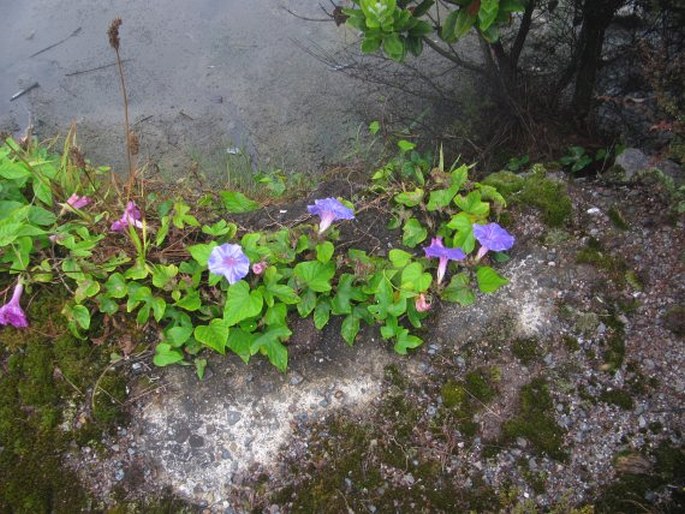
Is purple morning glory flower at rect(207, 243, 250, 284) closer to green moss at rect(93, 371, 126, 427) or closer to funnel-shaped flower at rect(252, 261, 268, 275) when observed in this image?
funnel-shaped flower at rect(252, 261, 268, 275)

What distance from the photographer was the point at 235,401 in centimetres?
164

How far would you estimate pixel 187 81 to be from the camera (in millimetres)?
3264

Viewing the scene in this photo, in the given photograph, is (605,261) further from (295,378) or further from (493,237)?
(295,378)

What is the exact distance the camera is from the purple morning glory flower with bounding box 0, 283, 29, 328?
168 centimetres

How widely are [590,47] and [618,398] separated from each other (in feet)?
5.29

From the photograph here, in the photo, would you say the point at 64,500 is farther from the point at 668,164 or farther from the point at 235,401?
the point at 668,164

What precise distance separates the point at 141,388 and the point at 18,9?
299 cm

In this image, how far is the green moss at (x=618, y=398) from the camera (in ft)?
5.12

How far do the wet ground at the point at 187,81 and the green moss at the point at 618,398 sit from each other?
186 centimetres

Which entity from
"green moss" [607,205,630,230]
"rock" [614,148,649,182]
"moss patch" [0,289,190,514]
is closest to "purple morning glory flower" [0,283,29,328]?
"moss patch" [0,289,190,514]

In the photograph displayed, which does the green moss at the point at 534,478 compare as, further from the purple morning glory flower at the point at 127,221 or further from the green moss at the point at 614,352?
the purple morning glory flower at the point at 127,221

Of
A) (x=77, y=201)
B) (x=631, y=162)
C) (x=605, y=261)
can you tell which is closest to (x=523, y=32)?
(x=631, y=162)

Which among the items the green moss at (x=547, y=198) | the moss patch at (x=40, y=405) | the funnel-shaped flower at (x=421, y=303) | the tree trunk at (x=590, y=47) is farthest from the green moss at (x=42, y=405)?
the tree trunk at (x=590, y=47)

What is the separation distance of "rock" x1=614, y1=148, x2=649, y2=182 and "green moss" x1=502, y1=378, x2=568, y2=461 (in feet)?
2.94
